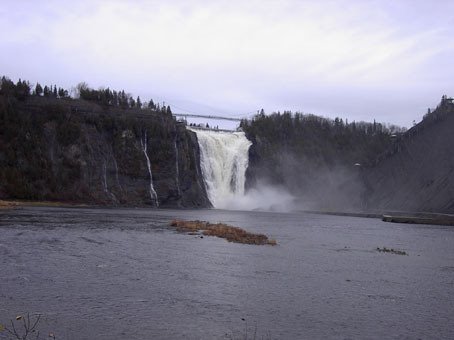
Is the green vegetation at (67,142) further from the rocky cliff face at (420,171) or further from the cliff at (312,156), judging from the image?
the rocky cliff face at (420,171)

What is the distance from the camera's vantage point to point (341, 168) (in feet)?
518

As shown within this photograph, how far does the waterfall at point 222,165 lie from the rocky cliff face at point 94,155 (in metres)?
3.26

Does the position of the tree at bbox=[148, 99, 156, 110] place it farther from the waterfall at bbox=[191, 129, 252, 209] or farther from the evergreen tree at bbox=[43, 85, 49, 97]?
the evergreen tree at bbox=[43, 85, 49, 97]

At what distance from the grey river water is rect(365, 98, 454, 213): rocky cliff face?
6372cm

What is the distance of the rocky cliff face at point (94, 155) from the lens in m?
107

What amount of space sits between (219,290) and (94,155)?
324ft

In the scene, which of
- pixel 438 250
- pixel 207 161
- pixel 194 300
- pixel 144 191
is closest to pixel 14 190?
pixel 144 191

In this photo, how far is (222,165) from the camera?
13225 cm

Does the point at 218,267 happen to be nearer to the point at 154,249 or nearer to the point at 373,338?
the point at 154,249

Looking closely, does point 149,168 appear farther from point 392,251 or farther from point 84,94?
point 392,251

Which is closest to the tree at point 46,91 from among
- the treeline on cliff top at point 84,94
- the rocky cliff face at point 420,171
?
the treeline on cliff top at point 84,94

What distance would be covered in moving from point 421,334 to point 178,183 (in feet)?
342

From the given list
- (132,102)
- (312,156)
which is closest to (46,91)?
(132,102)

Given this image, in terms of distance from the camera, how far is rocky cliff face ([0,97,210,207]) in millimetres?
107250
